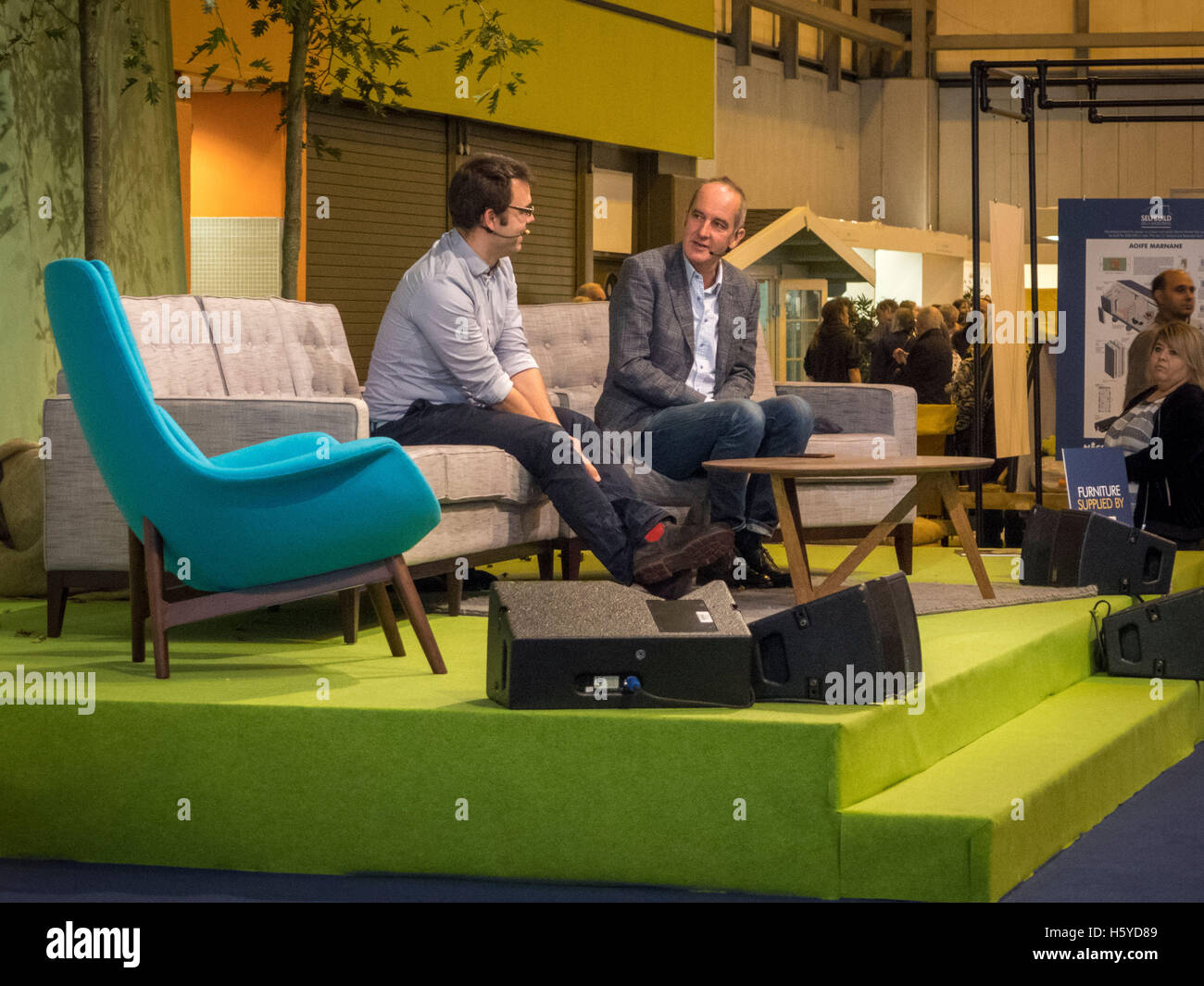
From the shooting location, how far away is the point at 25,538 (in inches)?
185

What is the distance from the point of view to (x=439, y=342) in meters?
4.28

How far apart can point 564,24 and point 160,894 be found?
362 inches

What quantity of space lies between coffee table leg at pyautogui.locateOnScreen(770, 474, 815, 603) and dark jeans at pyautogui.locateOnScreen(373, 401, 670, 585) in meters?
0.34

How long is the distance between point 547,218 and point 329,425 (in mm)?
8314

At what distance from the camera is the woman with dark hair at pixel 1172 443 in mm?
5562

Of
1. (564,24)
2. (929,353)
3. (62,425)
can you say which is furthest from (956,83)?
(62,425)

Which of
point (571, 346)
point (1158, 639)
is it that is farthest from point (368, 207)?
point (1158, 639)

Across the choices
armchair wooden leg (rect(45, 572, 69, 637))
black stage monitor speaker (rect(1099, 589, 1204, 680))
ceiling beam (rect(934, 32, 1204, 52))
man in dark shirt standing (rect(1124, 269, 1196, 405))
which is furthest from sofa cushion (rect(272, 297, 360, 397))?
ceiling beam (rect(934, 32, 1204, 52))

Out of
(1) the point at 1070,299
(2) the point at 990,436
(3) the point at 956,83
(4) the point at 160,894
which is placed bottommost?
(4) the point at 160,894

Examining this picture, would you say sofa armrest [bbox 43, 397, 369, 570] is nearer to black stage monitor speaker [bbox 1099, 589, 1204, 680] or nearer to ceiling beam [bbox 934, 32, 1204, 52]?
black stage monitor speaker [bbox 1099, 589, 1204, 680]

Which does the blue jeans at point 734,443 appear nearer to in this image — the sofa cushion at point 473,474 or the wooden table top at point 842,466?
the wooden table top at point 842,466

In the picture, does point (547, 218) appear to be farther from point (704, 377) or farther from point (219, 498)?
point (219, 498)

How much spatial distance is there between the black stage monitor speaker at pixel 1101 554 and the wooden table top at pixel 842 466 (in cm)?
50
